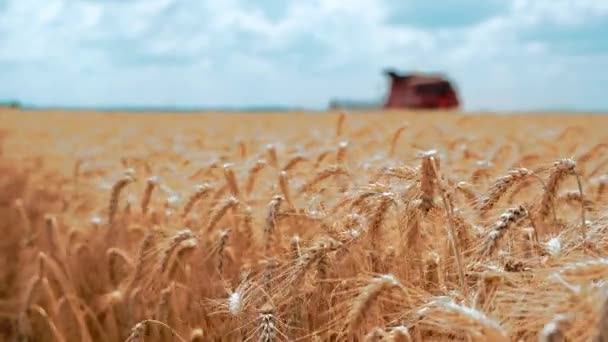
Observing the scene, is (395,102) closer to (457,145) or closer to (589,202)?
(457,145)

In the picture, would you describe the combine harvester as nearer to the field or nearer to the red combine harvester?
the red combine harvester

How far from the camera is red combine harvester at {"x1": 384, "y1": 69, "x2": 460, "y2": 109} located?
4238cm

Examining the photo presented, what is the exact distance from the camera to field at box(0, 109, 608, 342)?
1590 millimetres

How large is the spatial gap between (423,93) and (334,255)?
4094 cm

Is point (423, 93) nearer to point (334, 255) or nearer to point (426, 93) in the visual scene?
point (426, 93)

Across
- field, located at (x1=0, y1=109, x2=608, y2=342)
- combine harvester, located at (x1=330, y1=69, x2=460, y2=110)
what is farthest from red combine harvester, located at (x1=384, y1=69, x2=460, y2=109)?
field, located at (x1=0, y1=109, x2=608, y2=342)

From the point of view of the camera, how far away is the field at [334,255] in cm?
159

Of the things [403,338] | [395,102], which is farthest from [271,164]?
[395,102]

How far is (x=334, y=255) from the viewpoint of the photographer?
84.2 inches

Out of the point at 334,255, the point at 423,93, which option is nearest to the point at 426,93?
the point at 423,93

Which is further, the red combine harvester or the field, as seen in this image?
the red combine harvester

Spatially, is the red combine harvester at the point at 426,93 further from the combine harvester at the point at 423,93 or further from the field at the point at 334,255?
the field at the point at 334,255

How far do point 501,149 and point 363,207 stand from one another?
2694 millimetres

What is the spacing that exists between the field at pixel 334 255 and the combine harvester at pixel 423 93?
38.0 meters
